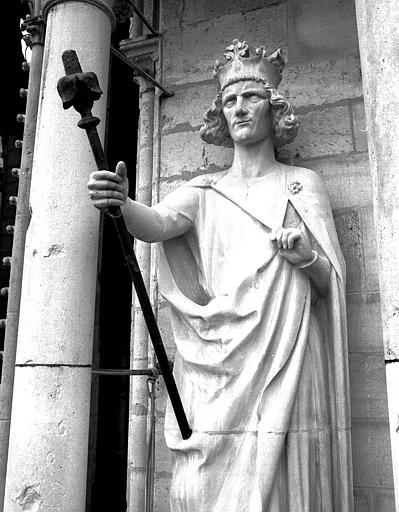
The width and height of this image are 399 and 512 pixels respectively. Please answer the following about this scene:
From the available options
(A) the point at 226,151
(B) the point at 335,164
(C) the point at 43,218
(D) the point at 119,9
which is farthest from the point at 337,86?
(C) the point at 43,218

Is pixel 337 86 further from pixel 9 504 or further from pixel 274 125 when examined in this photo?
pixel 9 504

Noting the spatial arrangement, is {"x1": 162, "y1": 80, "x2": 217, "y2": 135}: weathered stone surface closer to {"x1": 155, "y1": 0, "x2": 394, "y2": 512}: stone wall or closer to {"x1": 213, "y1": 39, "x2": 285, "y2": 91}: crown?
{"x1": 155, "y1": 0, "x2": 394, "y2": 512}: stone wall

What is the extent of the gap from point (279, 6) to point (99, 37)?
1192mm

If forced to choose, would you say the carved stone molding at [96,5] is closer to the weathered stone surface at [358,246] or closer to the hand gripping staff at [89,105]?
the hand gripping staff at [89,105]

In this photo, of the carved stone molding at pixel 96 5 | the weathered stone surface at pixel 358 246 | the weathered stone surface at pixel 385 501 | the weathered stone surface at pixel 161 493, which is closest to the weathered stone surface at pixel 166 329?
the weathered stone surface at pixel 161 493

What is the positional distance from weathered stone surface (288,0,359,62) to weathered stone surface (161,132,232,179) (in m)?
0.66

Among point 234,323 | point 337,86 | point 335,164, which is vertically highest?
Result: point 337,86

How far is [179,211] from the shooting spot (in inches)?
104

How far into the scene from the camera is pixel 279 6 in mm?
3367

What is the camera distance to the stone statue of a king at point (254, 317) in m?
2.23

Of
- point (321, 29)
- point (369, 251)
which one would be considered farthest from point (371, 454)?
point (321, 29)

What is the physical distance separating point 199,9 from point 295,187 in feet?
5.13

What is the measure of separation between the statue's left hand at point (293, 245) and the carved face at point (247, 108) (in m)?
0.56

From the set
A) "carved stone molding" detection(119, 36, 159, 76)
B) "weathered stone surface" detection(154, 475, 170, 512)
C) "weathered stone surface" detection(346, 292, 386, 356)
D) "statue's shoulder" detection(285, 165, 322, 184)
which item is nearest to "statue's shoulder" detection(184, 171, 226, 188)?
"statue's shoulder" detection(285, 165, 322, 184)
